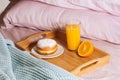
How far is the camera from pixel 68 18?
4.20 feet

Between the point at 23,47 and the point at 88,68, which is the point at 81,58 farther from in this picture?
the point at 23,47

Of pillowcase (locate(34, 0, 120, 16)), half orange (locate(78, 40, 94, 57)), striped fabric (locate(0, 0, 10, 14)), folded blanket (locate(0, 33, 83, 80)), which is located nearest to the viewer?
folded blanket (locate(0, 33, 83, 80))

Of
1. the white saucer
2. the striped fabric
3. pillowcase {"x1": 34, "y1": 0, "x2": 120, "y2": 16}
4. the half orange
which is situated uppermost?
pillowcase {"x1": 34, "y1": 0, "x2": 120, "y2": 16}

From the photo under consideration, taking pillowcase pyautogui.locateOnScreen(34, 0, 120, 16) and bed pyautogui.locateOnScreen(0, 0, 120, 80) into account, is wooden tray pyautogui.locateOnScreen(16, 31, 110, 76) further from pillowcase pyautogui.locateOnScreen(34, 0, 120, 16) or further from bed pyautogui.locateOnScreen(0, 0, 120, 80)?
pillowcase pyautogui.locateOnScreen(34, 0, 120, 16)

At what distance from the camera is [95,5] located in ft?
4.09

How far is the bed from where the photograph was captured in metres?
1.16

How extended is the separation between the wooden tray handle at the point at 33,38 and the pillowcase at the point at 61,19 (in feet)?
0.14

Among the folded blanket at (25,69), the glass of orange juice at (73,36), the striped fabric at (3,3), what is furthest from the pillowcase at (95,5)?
the striped fabric at (3,3)

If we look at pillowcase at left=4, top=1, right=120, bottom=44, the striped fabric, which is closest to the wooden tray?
pillowcase at left=4, top=1, right=120, bottom=44

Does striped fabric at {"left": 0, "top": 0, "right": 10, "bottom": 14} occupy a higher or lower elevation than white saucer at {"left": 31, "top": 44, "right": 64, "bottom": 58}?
lower

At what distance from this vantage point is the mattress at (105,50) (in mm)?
1000

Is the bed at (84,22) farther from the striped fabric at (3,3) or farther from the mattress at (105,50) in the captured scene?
the striped fabric at (3,3)

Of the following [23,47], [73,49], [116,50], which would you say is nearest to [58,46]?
[73,49]

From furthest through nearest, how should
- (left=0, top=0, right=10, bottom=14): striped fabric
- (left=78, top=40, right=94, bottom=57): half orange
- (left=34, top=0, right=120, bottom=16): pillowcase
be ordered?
(left=0, top=0, right=10, bottom=14): striped fabric → (left=34, top=0, right=120, bottom=16): pillowcase → (left=78, top=40, right=94, bottom=57): half orange
